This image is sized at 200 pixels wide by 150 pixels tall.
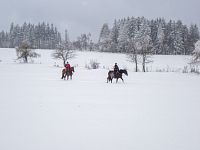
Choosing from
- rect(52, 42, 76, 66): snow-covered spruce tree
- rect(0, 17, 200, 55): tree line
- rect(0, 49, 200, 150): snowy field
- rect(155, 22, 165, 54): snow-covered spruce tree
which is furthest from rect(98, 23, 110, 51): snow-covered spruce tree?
rect(0, 49, 200, 150): snowy field

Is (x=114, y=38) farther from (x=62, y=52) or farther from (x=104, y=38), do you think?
(x=62, y=52)

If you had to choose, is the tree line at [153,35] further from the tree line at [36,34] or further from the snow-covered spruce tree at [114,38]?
the tree line at [36,34]

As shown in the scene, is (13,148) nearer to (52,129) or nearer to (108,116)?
(52,129)

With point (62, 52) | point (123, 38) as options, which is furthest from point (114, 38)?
point (62, 52)

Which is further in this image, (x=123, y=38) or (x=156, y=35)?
(x=156, y=35)

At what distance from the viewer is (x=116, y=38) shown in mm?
80438

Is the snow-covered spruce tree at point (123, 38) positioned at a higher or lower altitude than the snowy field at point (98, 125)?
higher

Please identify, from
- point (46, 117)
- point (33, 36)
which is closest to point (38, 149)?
point (46, 117)

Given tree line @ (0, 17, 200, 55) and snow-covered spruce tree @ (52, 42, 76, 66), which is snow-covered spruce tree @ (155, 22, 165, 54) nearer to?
tree line @ (0, 17, 200, 55)

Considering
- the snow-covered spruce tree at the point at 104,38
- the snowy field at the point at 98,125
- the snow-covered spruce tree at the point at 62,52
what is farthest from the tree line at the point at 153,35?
the snowy field at the point at 98,125

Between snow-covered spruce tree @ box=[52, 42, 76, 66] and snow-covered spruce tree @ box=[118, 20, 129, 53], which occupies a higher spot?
snow-covered spruce tree @ box=[118, 20, 129, 53]

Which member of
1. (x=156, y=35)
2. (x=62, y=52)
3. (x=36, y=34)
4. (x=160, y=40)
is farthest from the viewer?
(x=36, y=34)

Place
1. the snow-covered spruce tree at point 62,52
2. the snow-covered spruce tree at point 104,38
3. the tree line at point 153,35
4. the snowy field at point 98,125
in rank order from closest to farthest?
the snowy field at point 98,125 < the snow-covered spruce tree at point 62,52 < the tree line at point 153,35 < the snow-covered spruce tree at point 104,38

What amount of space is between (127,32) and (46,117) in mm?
72687
